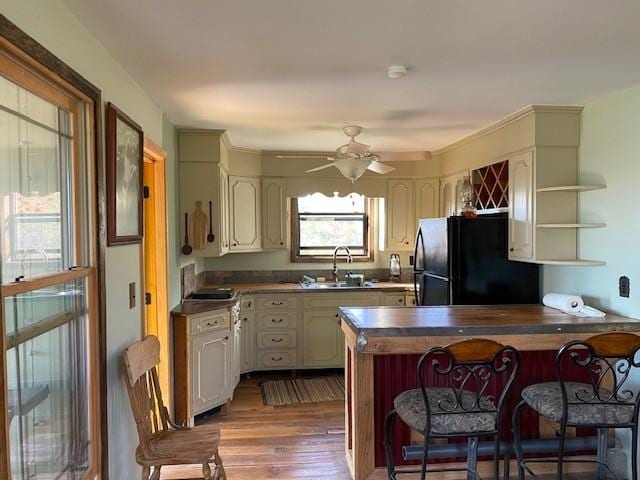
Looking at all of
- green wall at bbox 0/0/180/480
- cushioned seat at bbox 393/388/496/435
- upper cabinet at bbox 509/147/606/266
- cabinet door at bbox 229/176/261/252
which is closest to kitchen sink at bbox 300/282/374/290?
cabinet door at bbox 229/176/261/252

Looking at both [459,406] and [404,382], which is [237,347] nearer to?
[404,382]

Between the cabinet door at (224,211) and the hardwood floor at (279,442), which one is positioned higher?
the cabinet door at (224,211)

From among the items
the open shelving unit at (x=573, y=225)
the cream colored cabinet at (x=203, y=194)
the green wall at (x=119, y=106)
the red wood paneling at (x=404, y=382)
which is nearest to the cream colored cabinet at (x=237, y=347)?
the cream colored cabinet at (x=203, y=194)

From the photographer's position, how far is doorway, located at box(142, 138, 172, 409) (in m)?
3.29

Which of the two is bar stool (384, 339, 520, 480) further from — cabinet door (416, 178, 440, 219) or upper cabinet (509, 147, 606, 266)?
cabinet door (416, 178, 440, 219)

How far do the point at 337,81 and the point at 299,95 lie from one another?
1.16 ft

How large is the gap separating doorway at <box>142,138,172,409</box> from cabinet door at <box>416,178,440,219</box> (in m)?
2.86

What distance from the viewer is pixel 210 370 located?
3645mm

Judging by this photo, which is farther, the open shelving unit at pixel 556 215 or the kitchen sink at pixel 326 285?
the kitchen sink at pixel 326 285

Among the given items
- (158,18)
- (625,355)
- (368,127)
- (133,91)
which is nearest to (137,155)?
(133,91)

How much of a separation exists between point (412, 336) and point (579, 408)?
854 mm

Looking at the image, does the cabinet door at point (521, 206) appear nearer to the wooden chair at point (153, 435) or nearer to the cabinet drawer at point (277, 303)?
the cabinet drawer at point (277, 303)

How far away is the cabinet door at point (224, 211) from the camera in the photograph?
4074mm

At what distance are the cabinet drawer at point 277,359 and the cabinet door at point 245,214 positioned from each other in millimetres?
1079
